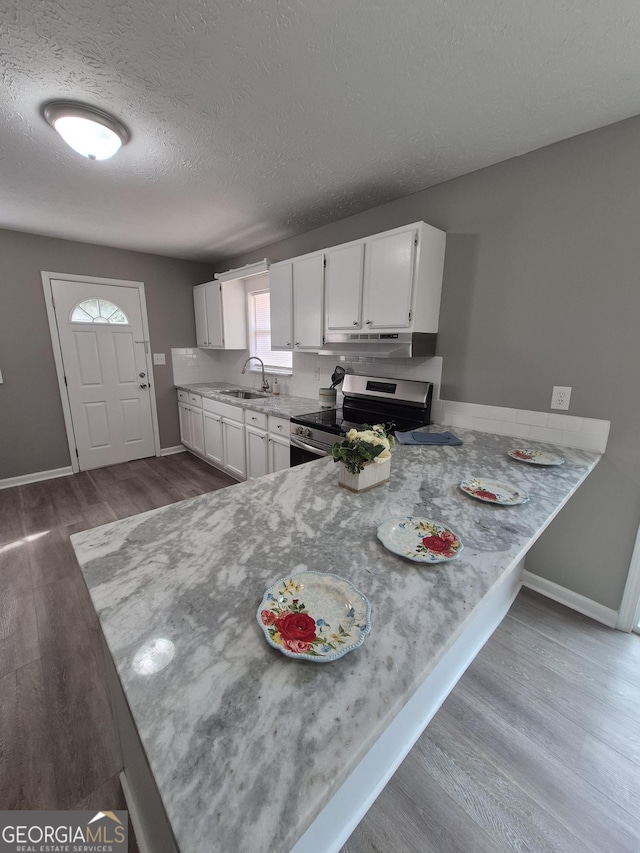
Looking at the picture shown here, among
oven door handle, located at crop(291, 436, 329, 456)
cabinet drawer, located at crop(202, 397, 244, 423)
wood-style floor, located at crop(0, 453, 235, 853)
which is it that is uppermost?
cabinet drawer, located at crop(202, 397, 244, 423)

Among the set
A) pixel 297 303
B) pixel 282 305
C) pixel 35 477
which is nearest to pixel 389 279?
pixel 297 303

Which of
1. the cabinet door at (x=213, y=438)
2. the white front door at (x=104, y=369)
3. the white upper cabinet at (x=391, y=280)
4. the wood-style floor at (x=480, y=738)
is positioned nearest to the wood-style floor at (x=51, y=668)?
the wood-style floor at (x=480, y=738)

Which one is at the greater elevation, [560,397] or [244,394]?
[560,397]

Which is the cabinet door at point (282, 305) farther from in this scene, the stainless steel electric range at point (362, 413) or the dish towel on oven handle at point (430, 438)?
the dish towel on oven handle at point (430, 438)

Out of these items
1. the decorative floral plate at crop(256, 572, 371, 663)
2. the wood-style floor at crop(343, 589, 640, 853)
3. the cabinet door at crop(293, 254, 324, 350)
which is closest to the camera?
the decorative floral plate at crop(256, 572, 371, 663)

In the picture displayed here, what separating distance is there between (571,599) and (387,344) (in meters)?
1.90

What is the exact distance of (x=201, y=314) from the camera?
4.38m

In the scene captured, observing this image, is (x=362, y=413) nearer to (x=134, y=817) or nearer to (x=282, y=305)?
(x=282, y=305)

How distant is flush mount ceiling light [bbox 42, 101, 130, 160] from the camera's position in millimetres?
1538

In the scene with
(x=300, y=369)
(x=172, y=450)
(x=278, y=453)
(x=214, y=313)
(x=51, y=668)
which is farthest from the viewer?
(x=172, y=450)

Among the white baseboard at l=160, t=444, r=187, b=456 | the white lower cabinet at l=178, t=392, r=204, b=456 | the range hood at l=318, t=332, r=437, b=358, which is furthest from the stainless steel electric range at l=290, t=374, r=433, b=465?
the white baseboard at l=160, t=444, r=187, b=456

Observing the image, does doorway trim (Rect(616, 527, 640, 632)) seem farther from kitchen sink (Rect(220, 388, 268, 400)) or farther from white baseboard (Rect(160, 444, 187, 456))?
white baseboard (Rect(160, 444, 187, 456))

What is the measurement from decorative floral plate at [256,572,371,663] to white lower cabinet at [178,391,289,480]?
6.62ft

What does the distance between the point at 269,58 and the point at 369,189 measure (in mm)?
1196
